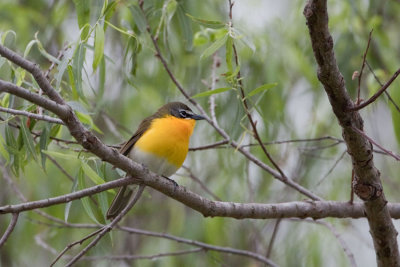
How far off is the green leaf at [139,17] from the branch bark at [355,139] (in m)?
1.43

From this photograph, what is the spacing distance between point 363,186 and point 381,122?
427 centimetres

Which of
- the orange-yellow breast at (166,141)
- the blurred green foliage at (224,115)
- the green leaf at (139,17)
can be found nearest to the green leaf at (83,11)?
the green leaf at (139,17)

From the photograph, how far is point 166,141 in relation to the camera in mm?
3795

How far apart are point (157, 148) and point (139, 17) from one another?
816mm

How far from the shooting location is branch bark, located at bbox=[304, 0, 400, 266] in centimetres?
235

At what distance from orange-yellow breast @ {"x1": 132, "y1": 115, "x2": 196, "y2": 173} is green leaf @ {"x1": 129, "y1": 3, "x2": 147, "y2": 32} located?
0.66m

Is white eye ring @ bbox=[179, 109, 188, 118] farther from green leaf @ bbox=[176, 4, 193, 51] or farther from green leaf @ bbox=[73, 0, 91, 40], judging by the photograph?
green leaf @ bbox=[73, 0, 91, 40]

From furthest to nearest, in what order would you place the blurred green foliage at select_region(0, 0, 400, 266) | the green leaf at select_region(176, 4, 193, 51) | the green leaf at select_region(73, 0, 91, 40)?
the blurred green foliage at select_region(0, 0, 400, 266) < the green leaf at select_region(176, 4, 193, 51) < the green leaf at select_region(73, 0, 91, 40)

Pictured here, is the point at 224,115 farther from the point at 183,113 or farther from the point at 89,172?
the point at 89,172

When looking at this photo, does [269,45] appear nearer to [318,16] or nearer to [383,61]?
[383,61]

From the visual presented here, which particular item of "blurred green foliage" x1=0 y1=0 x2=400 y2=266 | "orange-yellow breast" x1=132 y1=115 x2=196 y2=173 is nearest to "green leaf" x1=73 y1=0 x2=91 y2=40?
"blurred green foliage" x1=0 y1=0 x2=400 y2=266

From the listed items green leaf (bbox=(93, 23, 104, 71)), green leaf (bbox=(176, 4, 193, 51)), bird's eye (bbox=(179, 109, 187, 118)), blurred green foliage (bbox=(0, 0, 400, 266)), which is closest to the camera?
green leaf (bbox=(93, 23, 104, 71))

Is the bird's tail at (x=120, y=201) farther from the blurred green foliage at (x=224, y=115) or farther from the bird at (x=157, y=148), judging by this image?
the blurred green foliage at (x=224, y=115)

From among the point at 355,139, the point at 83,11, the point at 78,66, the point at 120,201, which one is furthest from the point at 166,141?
the point at 355,139
